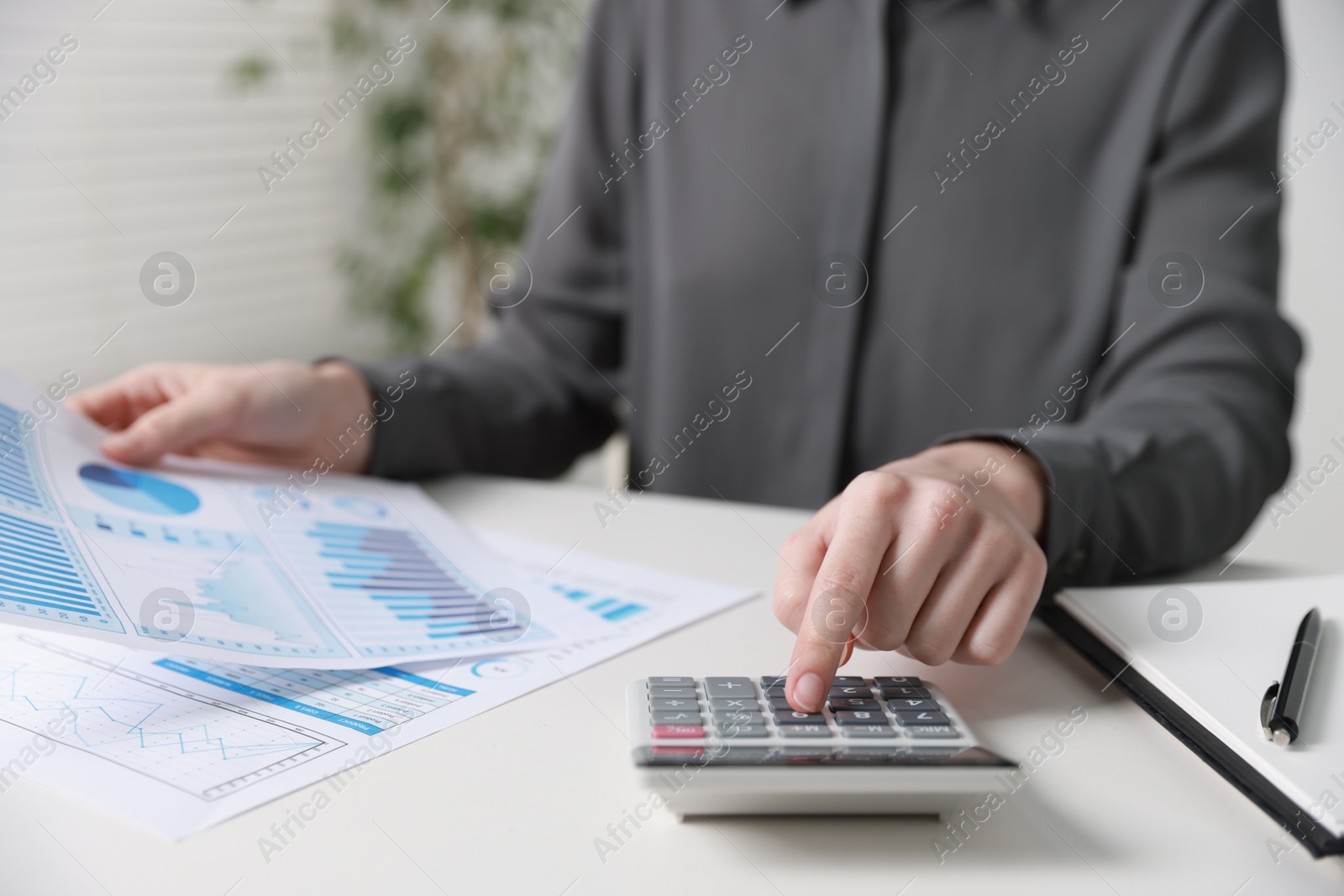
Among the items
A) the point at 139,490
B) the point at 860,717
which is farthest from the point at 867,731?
the point at 139,490

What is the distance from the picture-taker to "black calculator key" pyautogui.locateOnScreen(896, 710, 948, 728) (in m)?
0.37

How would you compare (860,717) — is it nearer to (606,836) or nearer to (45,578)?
(606,836)

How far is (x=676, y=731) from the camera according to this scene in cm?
35

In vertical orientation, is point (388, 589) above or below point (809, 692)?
above

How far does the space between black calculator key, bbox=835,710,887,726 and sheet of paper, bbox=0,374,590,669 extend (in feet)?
0.54

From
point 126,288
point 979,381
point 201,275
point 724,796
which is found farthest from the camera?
point 201,275

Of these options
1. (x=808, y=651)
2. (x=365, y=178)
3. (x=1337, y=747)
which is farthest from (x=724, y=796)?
(x=365, y=178)

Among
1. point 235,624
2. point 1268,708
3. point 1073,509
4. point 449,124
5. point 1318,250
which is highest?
point 449,124

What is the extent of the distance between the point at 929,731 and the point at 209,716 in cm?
28

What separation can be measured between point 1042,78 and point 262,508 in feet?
2.29

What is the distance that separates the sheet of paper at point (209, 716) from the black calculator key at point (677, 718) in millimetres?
98

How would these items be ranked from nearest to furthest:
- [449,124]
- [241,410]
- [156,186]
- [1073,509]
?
[1073,509] < [241,410] < [156,186] < [449,124]

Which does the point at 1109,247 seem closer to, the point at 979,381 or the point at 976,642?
the point at 979,381

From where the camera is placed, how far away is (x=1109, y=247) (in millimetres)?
827
